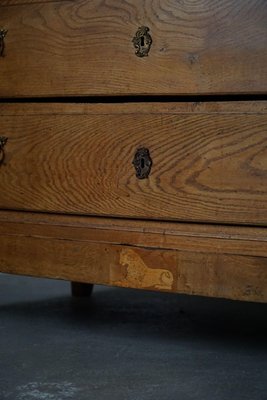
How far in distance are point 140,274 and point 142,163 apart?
7.4 inches

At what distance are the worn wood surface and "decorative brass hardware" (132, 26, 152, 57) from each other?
11.4 inches

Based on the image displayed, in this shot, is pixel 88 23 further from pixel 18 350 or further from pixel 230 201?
pixel 18 350

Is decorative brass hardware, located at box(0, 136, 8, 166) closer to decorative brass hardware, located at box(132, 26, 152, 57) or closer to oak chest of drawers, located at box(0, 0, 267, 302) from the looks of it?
oak chest of drawers, located at box(0, 0, 267, 302)

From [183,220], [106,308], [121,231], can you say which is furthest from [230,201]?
[106,308]

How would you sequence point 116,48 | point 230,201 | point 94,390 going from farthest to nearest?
point 116,48 → point 230,201 → point 94,390

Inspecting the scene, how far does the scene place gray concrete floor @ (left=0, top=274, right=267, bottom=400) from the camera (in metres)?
1.16

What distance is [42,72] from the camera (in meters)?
1.48

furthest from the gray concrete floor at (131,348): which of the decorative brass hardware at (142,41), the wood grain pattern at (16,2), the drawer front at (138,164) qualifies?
the wood grain pattern at (16,2)

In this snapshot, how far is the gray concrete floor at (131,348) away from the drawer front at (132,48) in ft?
1.45

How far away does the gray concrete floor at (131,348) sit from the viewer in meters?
1.16

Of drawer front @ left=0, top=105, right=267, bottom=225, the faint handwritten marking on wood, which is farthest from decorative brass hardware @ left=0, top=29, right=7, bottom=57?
the faint handwritten marking on wood

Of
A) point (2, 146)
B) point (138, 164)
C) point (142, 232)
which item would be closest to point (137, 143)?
point (138, 164)

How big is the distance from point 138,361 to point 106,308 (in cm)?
→ 52

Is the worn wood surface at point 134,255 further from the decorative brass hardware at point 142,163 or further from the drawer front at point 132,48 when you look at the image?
the drawer front at point 132,48
